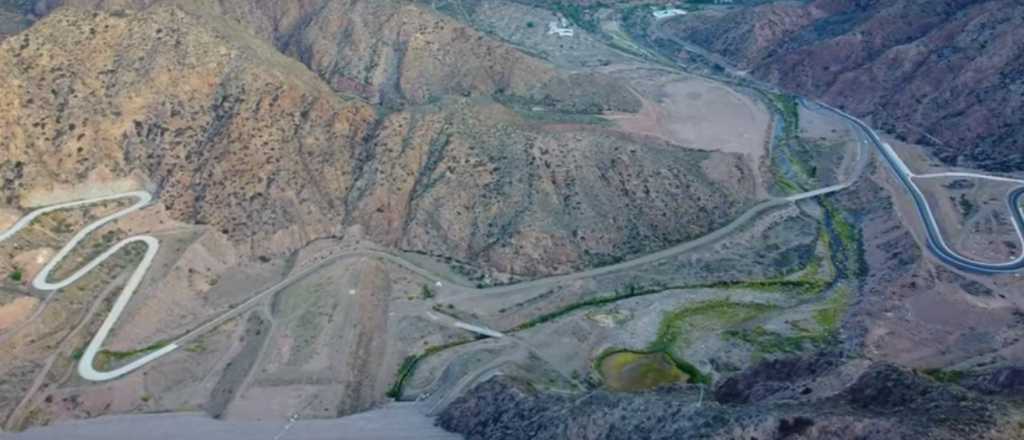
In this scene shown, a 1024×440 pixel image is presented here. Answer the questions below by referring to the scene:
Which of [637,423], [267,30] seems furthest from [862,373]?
[267,30]

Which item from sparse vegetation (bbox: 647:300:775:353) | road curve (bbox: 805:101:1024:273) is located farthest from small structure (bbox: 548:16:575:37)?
sparse vegetation (bbox: 647:300:775:353)

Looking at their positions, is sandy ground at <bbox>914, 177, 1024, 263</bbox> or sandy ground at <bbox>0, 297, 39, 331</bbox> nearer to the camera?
sandy ground at <bbox>0, 297, 39, 331</bbox>

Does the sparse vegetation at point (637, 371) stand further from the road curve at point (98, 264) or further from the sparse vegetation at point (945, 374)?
the road curve at point (98, 264)

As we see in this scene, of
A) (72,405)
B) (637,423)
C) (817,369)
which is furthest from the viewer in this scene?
(72,405)

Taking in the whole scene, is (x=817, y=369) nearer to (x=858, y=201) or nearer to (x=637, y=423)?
(x=637, y=423)

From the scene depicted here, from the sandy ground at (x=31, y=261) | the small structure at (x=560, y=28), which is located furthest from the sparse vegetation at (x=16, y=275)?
the small structure at (x=560, y=28)

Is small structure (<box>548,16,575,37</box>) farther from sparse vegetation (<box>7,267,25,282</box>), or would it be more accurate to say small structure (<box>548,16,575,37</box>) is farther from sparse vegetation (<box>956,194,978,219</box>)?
sparse vegetation (<box>7,267,25,282</box>)
